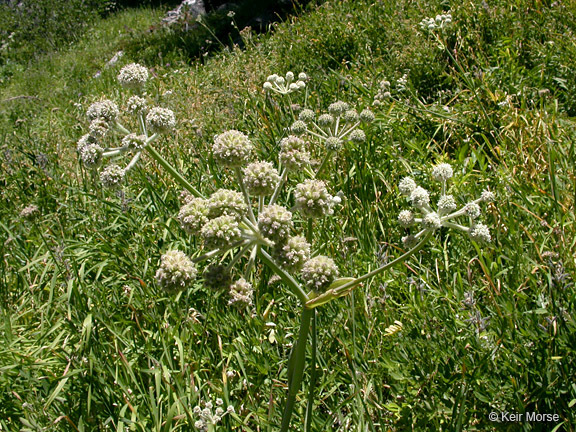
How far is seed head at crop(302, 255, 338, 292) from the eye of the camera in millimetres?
1633

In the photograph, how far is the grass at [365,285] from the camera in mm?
2254

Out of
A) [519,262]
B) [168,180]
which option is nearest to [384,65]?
[168,180]

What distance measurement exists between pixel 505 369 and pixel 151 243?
2.36 meters

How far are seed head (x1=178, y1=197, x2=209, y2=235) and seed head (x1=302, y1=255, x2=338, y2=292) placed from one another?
1.29 feet

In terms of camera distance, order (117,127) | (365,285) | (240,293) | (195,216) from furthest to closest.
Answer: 1. (365,285)
2. (117,127)
3. (240,293)
4. (195,216)

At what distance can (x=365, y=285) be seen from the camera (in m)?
2.95

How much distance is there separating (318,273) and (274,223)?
0.23 meters

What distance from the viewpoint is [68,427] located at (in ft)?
8.00

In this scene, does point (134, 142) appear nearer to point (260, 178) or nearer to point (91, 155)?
point (91, 155)

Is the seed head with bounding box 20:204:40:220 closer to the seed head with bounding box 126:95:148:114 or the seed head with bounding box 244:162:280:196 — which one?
the seed head with bounding box 126:95:148:114

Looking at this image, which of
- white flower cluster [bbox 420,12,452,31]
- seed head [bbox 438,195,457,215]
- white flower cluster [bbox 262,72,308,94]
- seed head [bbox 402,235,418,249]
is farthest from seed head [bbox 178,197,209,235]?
white flower cluster [bbox 420,12,452,31]

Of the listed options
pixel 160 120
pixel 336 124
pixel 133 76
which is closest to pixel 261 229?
pixel 160 120

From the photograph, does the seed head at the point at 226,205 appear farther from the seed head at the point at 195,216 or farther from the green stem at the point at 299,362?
the green stem at the point at 299,362

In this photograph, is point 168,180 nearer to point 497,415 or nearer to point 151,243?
point 151,243
